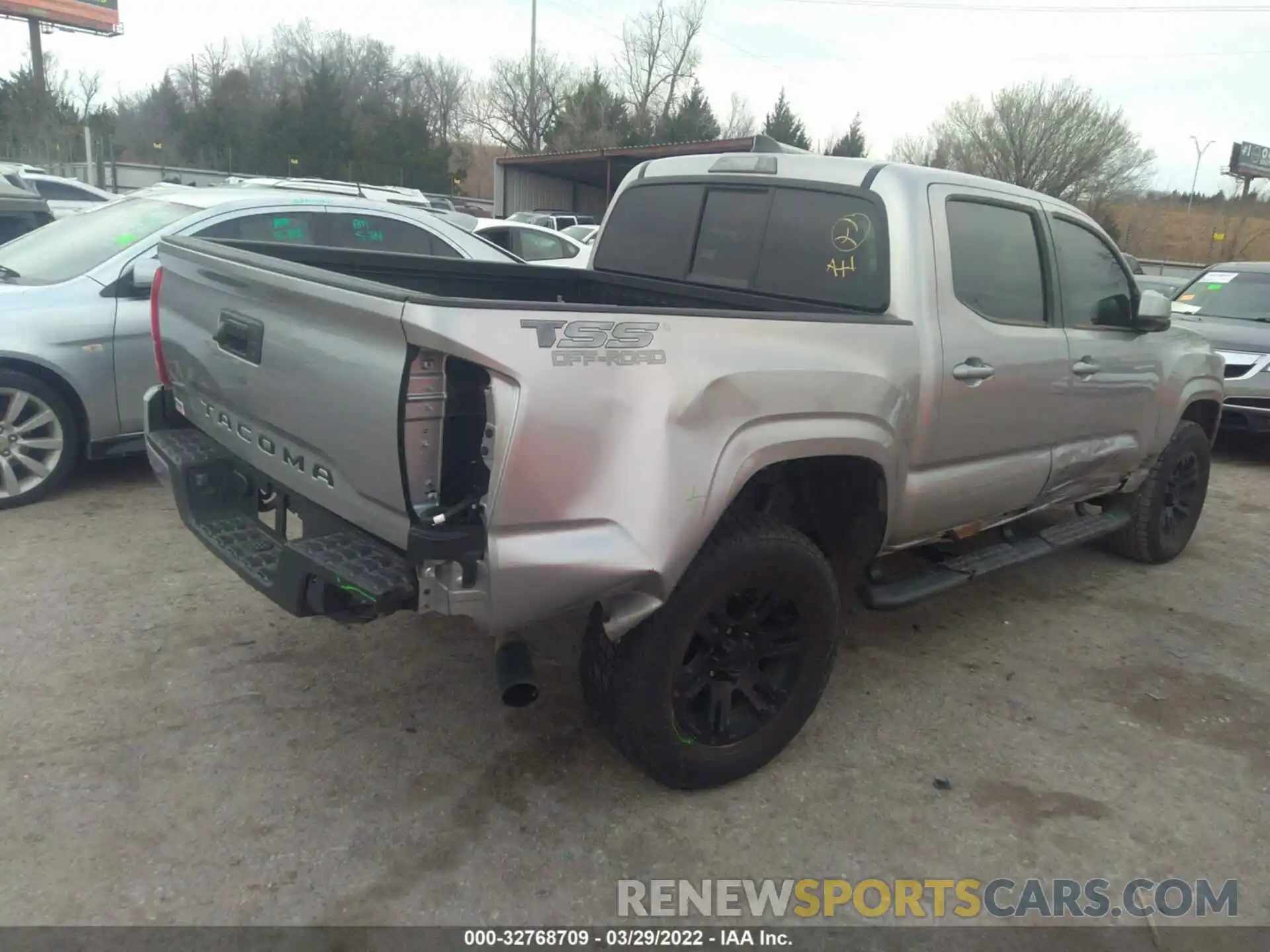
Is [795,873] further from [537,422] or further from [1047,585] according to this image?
[1047,585]

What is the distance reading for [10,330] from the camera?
4809mm

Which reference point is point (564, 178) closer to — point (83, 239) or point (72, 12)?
point (83, 239)

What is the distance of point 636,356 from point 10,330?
4.07m

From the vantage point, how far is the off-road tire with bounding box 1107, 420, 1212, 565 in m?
5.00

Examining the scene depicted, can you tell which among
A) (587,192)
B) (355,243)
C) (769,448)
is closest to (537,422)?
(769,448)

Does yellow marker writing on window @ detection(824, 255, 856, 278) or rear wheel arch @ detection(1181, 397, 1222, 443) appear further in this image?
rear wheel arch @ detection(1181, 397, 1222, 443)

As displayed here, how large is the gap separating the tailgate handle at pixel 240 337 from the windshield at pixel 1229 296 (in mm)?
8906

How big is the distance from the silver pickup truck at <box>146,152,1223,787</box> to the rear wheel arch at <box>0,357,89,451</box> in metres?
1.93

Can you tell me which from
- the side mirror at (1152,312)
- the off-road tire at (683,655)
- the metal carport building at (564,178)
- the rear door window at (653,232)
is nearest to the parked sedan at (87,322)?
the rear door window at (653,232)

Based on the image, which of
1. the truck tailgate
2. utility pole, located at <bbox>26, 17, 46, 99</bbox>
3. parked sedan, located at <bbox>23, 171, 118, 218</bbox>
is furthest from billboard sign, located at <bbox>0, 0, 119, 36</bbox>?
the truck tailgate

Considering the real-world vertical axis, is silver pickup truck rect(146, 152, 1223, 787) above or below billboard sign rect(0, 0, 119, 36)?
below

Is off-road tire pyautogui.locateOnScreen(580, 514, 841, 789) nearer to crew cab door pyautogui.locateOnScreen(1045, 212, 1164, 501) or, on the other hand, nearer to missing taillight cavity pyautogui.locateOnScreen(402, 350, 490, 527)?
missing taillight cavity pyautogui.locateOnScreen(402, 350, 490, 527)

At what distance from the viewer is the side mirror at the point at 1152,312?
4199 millimetres

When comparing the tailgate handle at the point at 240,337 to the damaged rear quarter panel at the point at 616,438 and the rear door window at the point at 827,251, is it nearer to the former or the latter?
the damaged rear quarter panel at the point at 616,438
